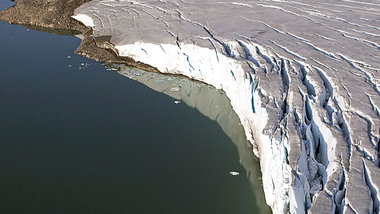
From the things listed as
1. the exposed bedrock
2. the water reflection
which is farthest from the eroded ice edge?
the water reflection

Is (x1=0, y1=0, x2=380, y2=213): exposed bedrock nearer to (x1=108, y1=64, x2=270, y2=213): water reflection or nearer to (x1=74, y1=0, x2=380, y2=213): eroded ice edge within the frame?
(x1=74, y1=0, x2=380, y2=213): eroded ice edge

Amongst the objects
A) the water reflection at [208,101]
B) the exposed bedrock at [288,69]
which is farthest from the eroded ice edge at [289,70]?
the water reflection at [208,101]

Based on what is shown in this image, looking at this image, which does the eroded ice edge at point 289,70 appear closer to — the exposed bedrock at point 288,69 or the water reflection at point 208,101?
the exposed bedrock at point 288,69

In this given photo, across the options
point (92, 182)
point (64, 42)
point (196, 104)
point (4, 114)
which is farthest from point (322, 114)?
point (64, 42)

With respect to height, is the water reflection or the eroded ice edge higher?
the eroded ice edge

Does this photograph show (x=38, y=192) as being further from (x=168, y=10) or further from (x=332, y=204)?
(x=168, y=10)
